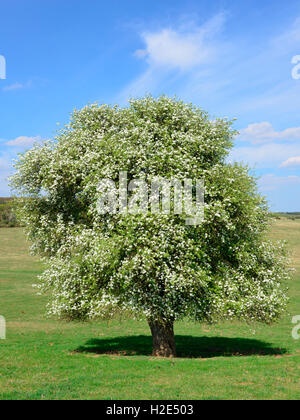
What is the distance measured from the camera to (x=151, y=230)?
1877 centimetres

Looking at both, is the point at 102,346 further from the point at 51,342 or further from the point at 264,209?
the point at 264,209

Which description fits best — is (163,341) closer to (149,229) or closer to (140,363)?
(140,363)

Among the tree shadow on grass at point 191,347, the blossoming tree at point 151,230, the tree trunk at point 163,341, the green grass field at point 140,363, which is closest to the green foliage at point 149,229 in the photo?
the blossoming tree at point 151,230

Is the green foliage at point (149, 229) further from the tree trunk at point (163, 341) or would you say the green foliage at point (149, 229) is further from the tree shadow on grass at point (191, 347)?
the tree shadow on grass at point (191, 347)

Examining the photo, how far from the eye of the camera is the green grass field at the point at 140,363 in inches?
598

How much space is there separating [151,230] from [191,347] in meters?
13.0

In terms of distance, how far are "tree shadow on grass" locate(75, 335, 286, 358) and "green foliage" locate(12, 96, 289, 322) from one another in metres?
4.92

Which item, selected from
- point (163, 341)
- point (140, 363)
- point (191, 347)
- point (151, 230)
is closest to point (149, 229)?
point (151, 230)

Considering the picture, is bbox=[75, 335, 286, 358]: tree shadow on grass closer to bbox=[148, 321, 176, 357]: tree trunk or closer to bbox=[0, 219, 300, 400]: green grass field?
bbox=[0, 219, 300, 400]: green grass field
